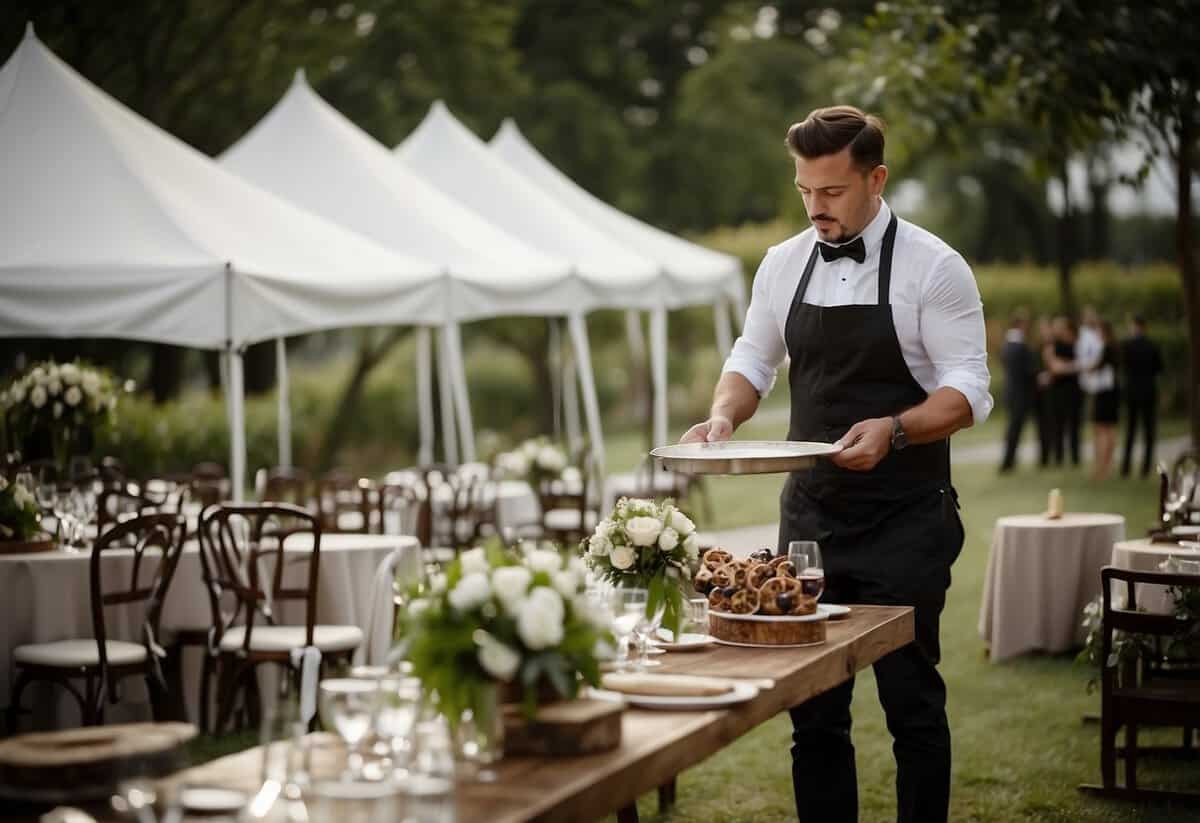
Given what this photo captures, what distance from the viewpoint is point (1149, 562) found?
732cm

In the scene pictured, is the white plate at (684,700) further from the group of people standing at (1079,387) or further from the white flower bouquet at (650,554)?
the group of people standing at (1079,387)

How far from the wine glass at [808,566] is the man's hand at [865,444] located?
0.83 ft

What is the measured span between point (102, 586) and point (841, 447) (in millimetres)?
4402

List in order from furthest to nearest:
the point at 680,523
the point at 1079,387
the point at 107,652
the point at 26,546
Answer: the point at 1079,387, the point at 26,546, the point at 107,652, the point at 680,523

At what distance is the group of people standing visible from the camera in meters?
19.1

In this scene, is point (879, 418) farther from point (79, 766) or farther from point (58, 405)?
point (58, 405)

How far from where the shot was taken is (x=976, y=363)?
410 centimetres

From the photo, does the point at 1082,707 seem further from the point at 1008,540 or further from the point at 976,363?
the point at 976,363

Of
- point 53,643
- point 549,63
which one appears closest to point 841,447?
point 53,643

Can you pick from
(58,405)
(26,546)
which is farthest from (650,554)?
(58,405)

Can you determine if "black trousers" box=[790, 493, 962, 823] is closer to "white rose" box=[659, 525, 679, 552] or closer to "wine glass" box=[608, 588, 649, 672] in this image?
"white rose" box=[659, 525, 679, 552]

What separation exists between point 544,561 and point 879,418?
4.93 feet

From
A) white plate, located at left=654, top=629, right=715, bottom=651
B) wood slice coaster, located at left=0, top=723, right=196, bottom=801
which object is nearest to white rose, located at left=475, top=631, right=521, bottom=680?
wood slice coaster, located at left=0, top=723, right=196, bottom=801

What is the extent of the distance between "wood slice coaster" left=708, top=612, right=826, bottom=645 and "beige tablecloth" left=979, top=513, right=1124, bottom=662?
5465mm
